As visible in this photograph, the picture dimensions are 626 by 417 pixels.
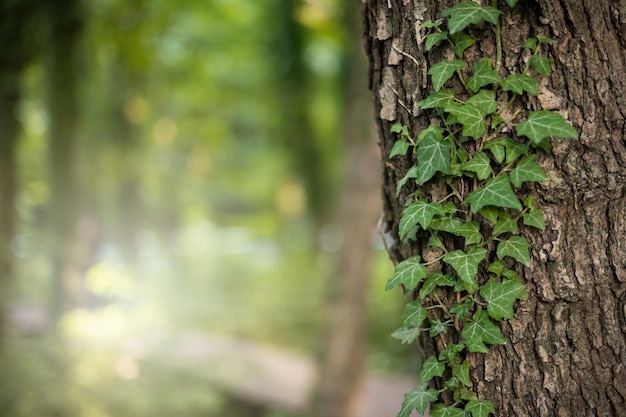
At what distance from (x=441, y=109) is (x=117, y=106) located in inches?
390

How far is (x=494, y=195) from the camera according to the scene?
1255 millimetres

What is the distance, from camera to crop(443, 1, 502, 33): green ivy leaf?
4.02 feet

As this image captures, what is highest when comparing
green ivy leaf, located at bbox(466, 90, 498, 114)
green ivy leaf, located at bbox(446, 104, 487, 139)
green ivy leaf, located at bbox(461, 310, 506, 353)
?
green ivy leaf, located at bbox(466, 90, 498, 114)

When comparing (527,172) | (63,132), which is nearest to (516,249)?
(527,172)

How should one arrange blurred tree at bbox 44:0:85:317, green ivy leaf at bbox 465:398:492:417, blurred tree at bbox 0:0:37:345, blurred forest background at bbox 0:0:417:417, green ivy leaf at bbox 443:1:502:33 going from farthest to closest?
blurred tree at bbox 44:0:85:317, blurred tree at bbox 0:0:37:345, blurred forest background at bbox 0:0:417:417, green ivy leaf at bbox 465:398:492:417, green ivy leaf at bbox 443:1:502:33

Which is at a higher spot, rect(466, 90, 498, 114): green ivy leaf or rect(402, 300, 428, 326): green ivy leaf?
rect(466, 90, 498, 114): green ivy leaf

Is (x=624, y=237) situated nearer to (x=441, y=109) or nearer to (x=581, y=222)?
(x=581, y=222)

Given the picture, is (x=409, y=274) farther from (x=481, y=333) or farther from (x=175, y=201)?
(x=175, y=201)

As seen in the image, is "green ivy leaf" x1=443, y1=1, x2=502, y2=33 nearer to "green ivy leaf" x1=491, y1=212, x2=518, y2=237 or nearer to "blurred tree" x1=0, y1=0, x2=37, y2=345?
"green ivy leaf" x1=491, y1=212, x2=518, y2=237

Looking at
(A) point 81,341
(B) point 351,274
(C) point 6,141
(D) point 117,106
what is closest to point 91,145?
(D) point 117,106

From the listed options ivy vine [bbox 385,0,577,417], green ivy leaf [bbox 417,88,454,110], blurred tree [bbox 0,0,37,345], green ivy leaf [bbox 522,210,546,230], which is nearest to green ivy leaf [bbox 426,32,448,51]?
ivy vine [bbox 385,0,577,417]

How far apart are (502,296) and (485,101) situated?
17.7 inches

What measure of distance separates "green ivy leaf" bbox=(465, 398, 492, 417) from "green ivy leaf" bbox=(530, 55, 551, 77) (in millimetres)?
779

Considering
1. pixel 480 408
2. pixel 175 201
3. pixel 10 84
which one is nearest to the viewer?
pixel 480 408
